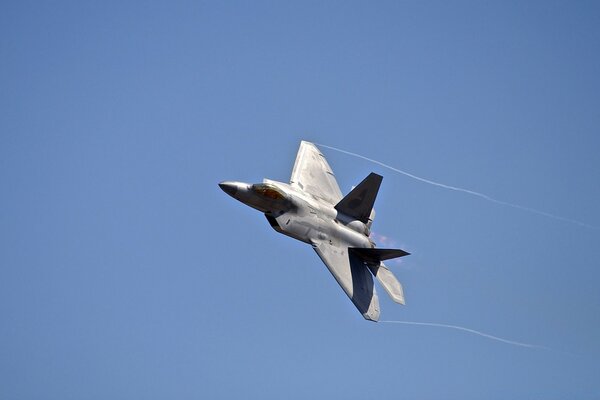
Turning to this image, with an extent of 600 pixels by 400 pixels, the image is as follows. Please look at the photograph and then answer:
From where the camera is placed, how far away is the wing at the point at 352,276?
49812mm

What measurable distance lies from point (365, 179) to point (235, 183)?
6588mm

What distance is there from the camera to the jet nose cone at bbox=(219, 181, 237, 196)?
49094 mm

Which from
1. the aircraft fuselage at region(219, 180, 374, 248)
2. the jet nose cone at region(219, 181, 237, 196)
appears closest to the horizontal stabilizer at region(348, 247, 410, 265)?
the aircraft fuselage at region(219, 180, 374, 248)

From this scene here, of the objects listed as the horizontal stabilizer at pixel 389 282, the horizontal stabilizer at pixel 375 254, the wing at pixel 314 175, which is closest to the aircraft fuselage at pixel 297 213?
the horizontal stabilizer at pixel 375 254

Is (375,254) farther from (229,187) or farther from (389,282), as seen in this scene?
(229,187)

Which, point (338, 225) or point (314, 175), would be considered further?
point (314, 175)

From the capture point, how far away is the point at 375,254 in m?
51.2

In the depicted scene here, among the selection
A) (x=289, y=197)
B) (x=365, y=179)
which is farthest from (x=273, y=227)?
(x=365, y=179)

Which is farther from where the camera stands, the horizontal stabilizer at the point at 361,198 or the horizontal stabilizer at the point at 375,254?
the horizontal stabilizer at the point at 361,198

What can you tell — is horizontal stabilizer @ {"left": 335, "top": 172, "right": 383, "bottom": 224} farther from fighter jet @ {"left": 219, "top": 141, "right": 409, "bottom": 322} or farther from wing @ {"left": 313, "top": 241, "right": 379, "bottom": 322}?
wing @ {"left": 313, "top": 241, "right": 379, "bottom": 322}

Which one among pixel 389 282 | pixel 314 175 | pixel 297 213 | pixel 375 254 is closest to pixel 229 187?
pixel 297 213

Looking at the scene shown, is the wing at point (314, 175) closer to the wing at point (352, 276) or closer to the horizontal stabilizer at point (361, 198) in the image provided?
the horizontal stabilizer at point (361, 198)

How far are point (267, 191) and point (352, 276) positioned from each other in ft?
19.1

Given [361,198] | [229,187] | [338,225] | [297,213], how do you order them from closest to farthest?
[229,187] < [297,213] < [338,225] < [361,198]
